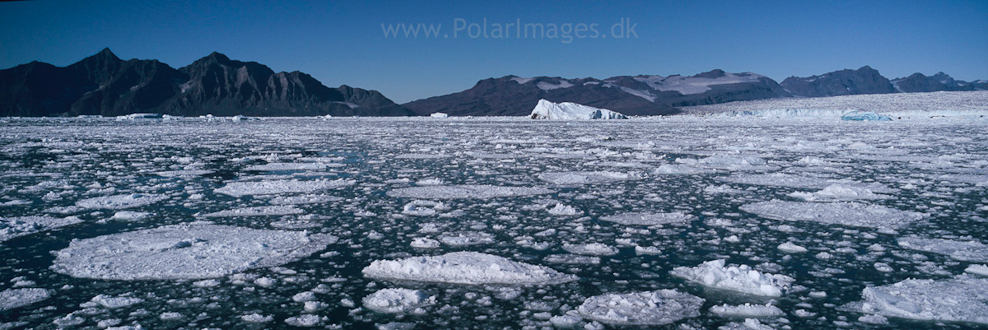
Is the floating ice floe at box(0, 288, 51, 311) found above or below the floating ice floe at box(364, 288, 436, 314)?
above

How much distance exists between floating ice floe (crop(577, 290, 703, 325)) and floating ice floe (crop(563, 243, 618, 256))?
837 millimetres

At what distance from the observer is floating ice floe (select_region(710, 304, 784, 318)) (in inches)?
103

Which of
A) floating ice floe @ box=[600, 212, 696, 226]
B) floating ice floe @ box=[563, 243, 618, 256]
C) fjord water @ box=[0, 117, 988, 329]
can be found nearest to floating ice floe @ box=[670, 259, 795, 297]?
fjord water @ box=[0, 117, 988, 329]

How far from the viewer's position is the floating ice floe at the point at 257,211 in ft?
16.8

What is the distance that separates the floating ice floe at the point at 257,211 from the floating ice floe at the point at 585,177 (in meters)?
3.24

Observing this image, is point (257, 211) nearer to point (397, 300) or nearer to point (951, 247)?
point (397, 300)

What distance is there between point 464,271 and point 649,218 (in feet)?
7.10

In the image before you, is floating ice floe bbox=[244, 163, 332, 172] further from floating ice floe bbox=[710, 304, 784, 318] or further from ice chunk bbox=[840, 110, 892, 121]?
ice chunk bbox=[840, 110, 892, 121]

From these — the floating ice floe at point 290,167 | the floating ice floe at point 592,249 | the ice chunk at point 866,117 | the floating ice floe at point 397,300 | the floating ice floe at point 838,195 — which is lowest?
the ice chunk at point 866,117

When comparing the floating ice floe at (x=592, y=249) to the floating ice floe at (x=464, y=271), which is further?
the floating ice floe at (x=592, y=249)

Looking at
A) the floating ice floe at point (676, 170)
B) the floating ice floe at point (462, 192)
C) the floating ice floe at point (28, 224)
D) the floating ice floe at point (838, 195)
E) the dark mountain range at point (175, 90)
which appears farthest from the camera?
the dark mountain range at point (175, 90)

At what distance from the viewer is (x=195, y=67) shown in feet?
602

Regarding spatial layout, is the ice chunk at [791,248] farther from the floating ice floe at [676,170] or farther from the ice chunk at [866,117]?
the ice chunk at [866,117]

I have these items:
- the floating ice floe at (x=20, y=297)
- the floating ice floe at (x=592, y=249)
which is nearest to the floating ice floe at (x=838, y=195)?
→ the floating ice floe at (x=592, y=249)
